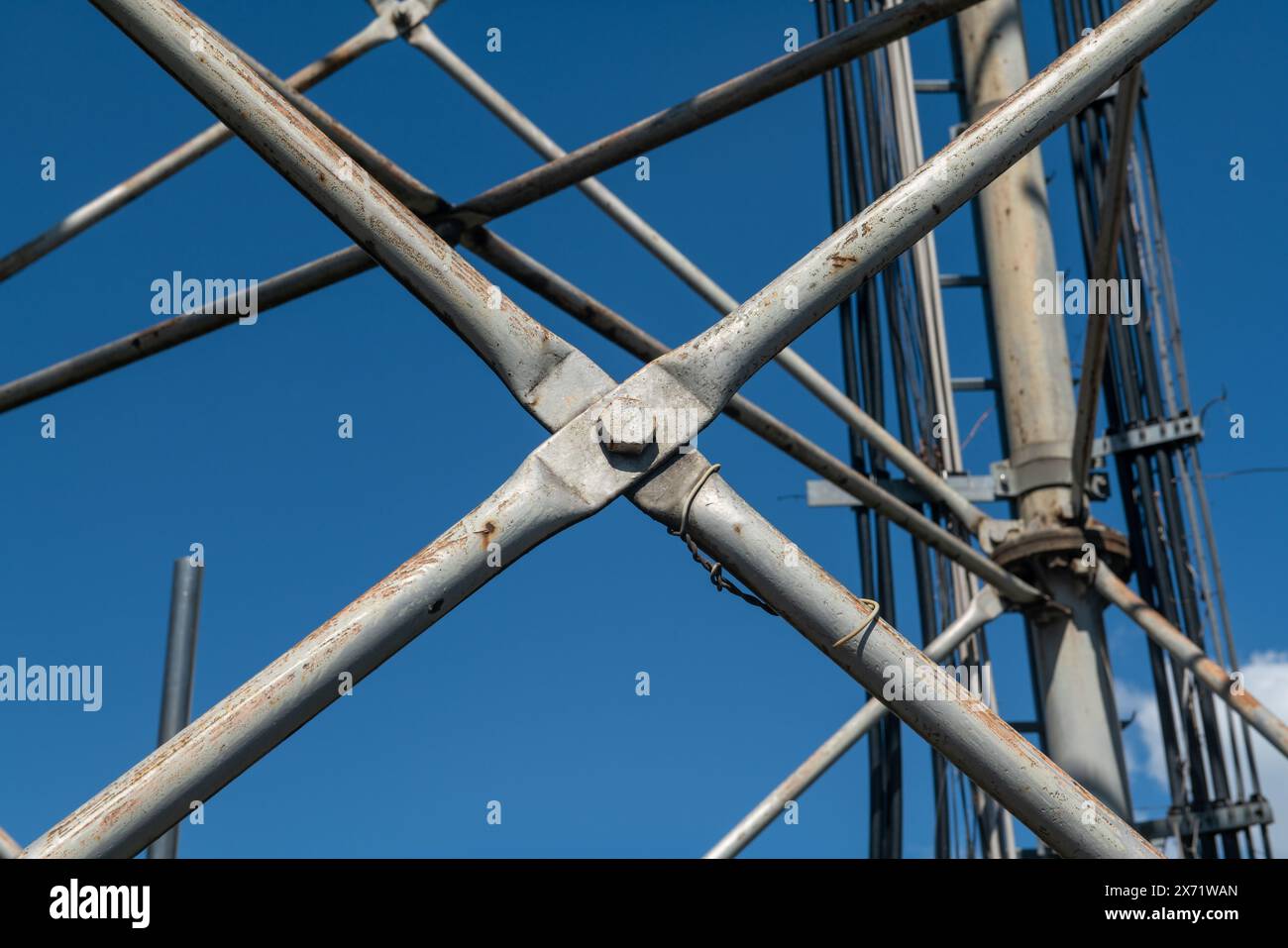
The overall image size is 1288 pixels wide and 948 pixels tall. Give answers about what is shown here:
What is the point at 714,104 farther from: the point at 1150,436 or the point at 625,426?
the point at 1150,436

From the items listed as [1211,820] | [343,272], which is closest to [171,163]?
[343,272]

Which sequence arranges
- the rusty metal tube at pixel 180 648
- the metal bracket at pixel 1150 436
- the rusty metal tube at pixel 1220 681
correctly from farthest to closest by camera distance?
1. the metal bracket at pixel 1150 436
2. the rusty metal tube at pixel 1220 681
3. the rusty metal tube at pixel 180 648

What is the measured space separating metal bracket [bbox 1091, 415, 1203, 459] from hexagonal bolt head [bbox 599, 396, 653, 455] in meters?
6.33

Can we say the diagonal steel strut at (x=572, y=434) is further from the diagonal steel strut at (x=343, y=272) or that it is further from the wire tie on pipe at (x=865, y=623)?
the diagonal steel strut at (x=343, y=272)

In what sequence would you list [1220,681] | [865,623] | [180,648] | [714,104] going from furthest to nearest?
[1220,681], [180,648], [714,104], [865,623]

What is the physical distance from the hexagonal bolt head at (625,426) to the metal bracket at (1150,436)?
20.8 feet

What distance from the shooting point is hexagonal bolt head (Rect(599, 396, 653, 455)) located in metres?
4.12

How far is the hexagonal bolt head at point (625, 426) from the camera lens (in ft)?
13.5

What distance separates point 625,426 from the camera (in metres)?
4.14

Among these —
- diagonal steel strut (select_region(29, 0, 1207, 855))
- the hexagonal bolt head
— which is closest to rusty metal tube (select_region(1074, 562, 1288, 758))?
diagonal steel strut (select_region(29, 0, 1207, 855))

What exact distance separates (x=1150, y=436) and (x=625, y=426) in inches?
257

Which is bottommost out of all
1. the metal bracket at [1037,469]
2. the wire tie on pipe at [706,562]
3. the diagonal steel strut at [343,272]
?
the wire tie on pipe at [706,562]

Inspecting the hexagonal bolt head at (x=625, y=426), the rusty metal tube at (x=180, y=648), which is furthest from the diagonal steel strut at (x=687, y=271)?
the hexagonal bolt head at (x=625, y=426)

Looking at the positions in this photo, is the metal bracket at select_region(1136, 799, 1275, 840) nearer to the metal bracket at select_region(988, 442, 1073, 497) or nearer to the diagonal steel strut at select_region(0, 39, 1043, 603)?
the metal bracket at select_region(988, 442, 1073, 497)
